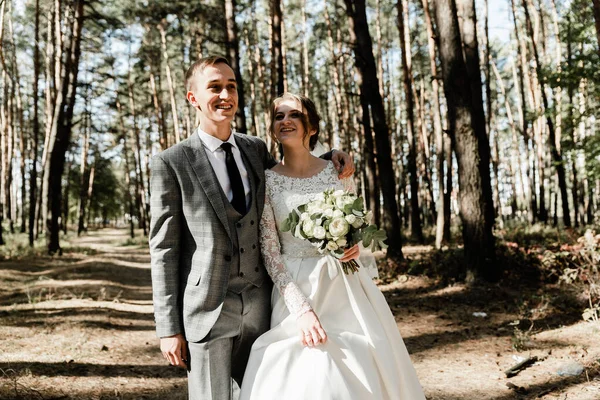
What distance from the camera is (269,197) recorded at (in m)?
2.78

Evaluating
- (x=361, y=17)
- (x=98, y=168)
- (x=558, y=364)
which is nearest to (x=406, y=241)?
(x=361, y=17)

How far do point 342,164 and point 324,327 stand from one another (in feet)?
3.74

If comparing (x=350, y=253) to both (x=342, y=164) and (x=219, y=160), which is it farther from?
(x=219, y=160)

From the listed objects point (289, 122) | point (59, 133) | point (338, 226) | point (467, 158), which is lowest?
point (338, 226)

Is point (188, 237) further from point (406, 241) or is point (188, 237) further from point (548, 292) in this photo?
point (406, 241)

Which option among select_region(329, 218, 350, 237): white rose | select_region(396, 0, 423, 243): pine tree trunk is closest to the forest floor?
select_region(329, 218, 350, 237): white rose

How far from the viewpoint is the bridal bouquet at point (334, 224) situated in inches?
97.7

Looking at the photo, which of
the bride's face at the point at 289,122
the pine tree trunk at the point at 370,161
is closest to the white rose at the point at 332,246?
the bride's face at the point at 289,122

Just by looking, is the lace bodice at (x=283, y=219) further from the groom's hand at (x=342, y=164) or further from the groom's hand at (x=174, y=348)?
the groom's hand at (x=174, y=348)

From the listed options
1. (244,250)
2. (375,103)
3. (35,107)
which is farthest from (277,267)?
(35,107)

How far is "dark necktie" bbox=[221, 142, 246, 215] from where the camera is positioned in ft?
8.18

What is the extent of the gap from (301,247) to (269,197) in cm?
37

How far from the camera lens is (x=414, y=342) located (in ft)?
20.4

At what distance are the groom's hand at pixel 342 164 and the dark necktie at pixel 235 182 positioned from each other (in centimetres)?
81
